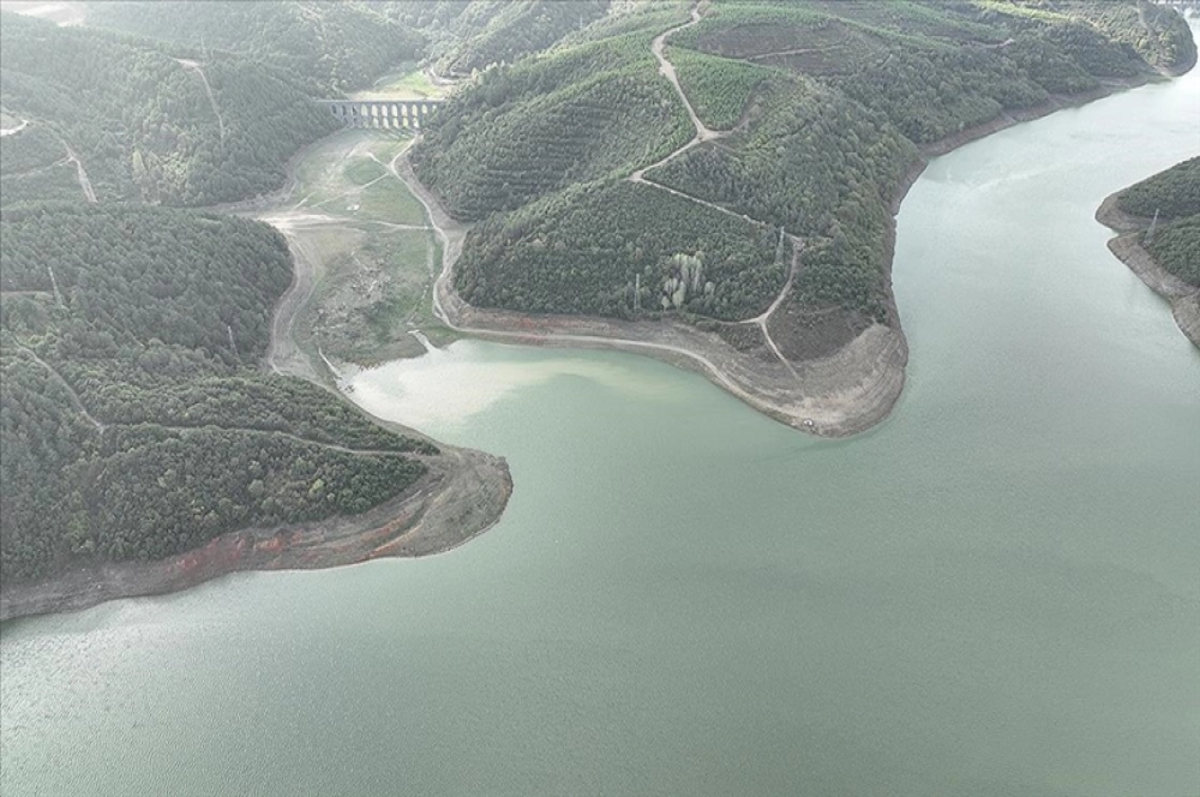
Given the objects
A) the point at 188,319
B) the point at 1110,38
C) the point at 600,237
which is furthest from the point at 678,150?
the point at 1110,38

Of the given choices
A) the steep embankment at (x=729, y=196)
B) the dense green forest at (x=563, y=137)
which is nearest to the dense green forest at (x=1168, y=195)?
the steep embankment at (x=729, y=196)

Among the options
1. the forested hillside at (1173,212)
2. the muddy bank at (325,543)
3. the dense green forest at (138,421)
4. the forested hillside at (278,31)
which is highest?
the forested hillside at (278,31)

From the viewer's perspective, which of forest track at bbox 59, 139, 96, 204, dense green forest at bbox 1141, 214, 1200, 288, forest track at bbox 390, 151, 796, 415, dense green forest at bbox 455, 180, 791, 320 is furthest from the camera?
forest track at bbox 59, 139, 96, 204

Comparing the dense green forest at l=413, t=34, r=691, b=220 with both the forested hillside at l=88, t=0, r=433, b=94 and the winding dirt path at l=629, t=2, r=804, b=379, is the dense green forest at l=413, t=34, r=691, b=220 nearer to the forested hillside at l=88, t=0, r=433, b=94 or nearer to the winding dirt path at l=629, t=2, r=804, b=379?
the winding dirt path at l=629, t=2, r=804, b=379

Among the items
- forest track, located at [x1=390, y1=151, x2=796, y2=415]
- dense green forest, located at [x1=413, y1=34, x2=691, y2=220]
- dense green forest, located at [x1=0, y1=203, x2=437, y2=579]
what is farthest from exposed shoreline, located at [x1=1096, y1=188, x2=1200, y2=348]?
dense green forest, located at [x1=0, y1=203, x2=437, y2=579]

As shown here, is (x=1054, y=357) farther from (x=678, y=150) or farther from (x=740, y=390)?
(x=678, y=150)

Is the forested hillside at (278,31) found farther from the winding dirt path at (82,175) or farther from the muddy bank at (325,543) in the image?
the muddy bank at (325,543)
